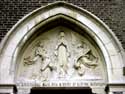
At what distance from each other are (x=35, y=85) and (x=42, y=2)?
6.29 feet

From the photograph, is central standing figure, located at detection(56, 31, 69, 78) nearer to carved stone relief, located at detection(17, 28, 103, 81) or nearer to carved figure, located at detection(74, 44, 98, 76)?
carved stone relief, located at detection(17, 28, 103, 81)

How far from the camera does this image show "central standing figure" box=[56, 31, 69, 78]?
28.3 feet

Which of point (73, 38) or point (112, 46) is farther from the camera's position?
point (73, 38)

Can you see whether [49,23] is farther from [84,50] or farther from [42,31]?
[84,50]

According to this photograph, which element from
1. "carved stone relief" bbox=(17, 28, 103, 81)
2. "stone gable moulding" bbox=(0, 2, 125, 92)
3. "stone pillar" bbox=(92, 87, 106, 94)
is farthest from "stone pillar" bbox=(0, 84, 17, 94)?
"stone pillar" bbox=(92, 87, 106, 94)

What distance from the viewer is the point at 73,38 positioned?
353 inches

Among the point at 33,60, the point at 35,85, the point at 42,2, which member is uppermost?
the point at 42,2

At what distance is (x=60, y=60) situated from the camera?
8.69m

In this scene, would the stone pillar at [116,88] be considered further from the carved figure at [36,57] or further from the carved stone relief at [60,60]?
the carved figure at [36,57]

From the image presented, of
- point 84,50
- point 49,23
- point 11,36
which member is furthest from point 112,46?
point 11,36

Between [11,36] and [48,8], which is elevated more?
[48,8]

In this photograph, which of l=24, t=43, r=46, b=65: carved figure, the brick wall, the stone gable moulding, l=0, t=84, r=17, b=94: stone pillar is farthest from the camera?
l=24, t=43, r=46, b=65: carved figure

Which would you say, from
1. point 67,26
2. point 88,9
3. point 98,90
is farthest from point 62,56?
point 88,9

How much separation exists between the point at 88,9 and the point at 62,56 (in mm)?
1228
